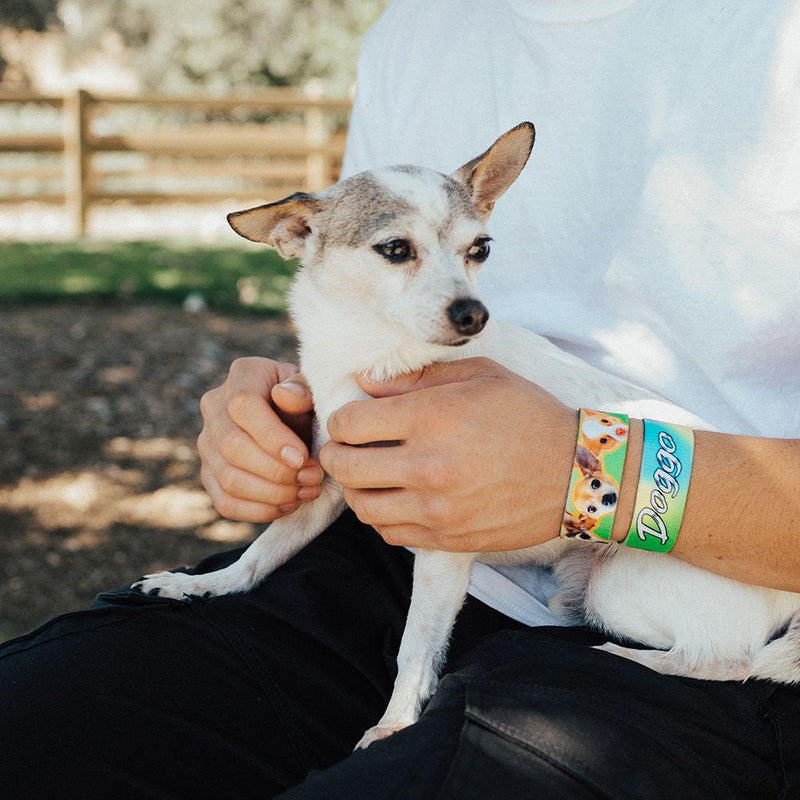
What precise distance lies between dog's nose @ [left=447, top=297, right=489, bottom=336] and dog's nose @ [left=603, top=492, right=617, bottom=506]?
16.3 inches

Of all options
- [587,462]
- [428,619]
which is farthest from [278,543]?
[587,462]

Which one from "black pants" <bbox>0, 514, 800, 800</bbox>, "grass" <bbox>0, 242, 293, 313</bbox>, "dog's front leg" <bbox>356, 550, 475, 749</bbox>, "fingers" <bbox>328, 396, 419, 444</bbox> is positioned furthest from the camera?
"grass" <bbox>0, 242, 293, 313</bbox>

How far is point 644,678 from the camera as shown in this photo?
140 centimetres

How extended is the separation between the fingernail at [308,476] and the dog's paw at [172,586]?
37 centimetres

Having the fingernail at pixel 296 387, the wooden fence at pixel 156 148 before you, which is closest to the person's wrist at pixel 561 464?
the fingernail at pixel 296 387

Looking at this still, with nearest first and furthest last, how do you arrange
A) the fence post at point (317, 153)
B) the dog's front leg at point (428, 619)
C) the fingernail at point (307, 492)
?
the dog's front leg at point (428, 619) < the fingernail at point (307, 492) < the fence post at point (317, 153)

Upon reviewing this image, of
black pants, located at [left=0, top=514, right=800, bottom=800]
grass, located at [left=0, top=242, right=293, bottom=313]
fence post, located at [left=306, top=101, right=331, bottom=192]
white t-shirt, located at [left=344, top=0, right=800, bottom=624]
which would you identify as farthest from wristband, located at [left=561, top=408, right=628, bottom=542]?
fence post, located at [left=306, top=101, right=331, bottom=192]

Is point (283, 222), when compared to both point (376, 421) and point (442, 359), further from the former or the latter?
point (376, 421)

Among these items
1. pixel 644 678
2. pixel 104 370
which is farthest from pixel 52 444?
pixel 644 678

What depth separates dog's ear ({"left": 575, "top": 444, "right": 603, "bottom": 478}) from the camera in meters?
1.55

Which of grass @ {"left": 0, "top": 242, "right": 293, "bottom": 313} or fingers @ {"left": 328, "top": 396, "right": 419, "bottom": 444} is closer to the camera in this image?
fingers @ {"left": 328, "top": 396, "right": 419, "bottom": 444}

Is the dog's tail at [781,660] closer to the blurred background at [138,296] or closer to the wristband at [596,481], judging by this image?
the wristband at [596,481]

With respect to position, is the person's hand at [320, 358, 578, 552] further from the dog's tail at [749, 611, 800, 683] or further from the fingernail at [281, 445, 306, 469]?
the dog's tail at [749, 611, 800, 683]

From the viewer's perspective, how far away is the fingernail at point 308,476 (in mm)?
1939
